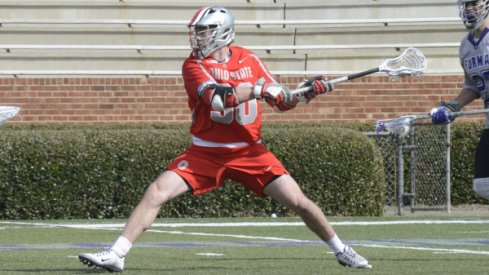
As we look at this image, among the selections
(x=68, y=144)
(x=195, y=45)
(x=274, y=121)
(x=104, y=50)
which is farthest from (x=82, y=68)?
(x=195, y=45)

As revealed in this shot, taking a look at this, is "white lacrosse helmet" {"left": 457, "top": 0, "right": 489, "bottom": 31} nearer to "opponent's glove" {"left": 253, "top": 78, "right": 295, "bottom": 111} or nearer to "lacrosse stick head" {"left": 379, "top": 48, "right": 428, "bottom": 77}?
"lacrosse stick head" {"left": 379, "top": 48, "right": 428, "bottom": 77}

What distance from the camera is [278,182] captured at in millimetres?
8836

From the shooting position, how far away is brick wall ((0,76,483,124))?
767 inches

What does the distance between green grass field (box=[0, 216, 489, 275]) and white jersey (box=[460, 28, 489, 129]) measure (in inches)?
50.1

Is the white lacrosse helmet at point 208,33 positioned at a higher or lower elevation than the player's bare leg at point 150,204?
higher

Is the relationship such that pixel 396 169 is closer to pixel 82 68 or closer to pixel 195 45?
pixel 82 68

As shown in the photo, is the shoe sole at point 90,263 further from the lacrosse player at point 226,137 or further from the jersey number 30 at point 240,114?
the jersey number 30 at point 240,114

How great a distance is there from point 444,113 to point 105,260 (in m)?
2.78

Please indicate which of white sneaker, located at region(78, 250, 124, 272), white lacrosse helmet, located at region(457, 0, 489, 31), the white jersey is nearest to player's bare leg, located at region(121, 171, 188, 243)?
white sneaker, located at region(78, 250, 124, 272)

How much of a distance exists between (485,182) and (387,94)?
10578mm

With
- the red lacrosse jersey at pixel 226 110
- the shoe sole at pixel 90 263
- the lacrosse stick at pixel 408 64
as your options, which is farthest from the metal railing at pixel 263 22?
the shoe sole at pixel 90 263

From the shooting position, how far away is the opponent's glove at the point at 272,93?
8.57 meters

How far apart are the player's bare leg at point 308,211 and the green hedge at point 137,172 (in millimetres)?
7171

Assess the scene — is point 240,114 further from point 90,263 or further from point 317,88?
point 90,263
